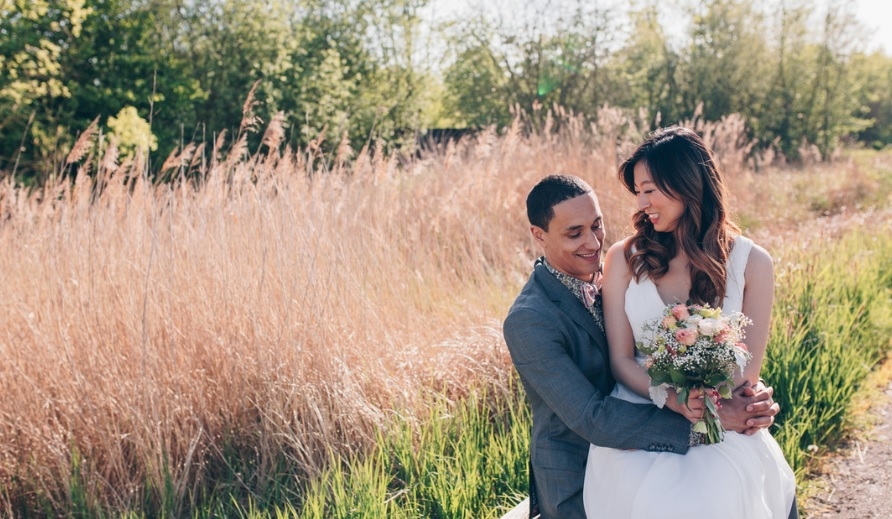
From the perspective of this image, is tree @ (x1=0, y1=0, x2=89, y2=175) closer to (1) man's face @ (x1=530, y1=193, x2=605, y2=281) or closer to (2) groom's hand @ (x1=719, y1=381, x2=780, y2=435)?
(1) man's face @ (x1=530, y1=193, x2=605, y2=281)

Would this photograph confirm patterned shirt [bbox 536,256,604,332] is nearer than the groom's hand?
No

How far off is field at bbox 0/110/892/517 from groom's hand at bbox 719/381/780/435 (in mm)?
908

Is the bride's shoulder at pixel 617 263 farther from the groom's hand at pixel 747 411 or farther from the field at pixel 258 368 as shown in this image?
the groom's hand at pixel 747 411

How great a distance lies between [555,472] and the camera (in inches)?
114

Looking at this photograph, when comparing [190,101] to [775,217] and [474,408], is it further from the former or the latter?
[474,408]

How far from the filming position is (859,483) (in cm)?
415

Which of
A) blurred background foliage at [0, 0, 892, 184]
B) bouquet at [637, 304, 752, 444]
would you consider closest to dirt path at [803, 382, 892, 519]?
bouquet at [637, 304, 752, 444]

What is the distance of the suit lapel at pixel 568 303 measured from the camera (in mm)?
2889

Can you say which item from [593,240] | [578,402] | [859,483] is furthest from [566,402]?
[859,483]

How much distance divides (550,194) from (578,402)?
2.54 ft

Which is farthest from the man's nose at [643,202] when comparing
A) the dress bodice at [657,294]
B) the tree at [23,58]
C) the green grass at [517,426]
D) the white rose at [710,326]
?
the tree at [23,58]

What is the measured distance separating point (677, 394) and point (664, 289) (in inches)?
23.5

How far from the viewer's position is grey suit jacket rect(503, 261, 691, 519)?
2.64 meters

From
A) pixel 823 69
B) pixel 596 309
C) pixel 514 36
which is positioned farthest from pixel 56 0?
pixel 823 69
